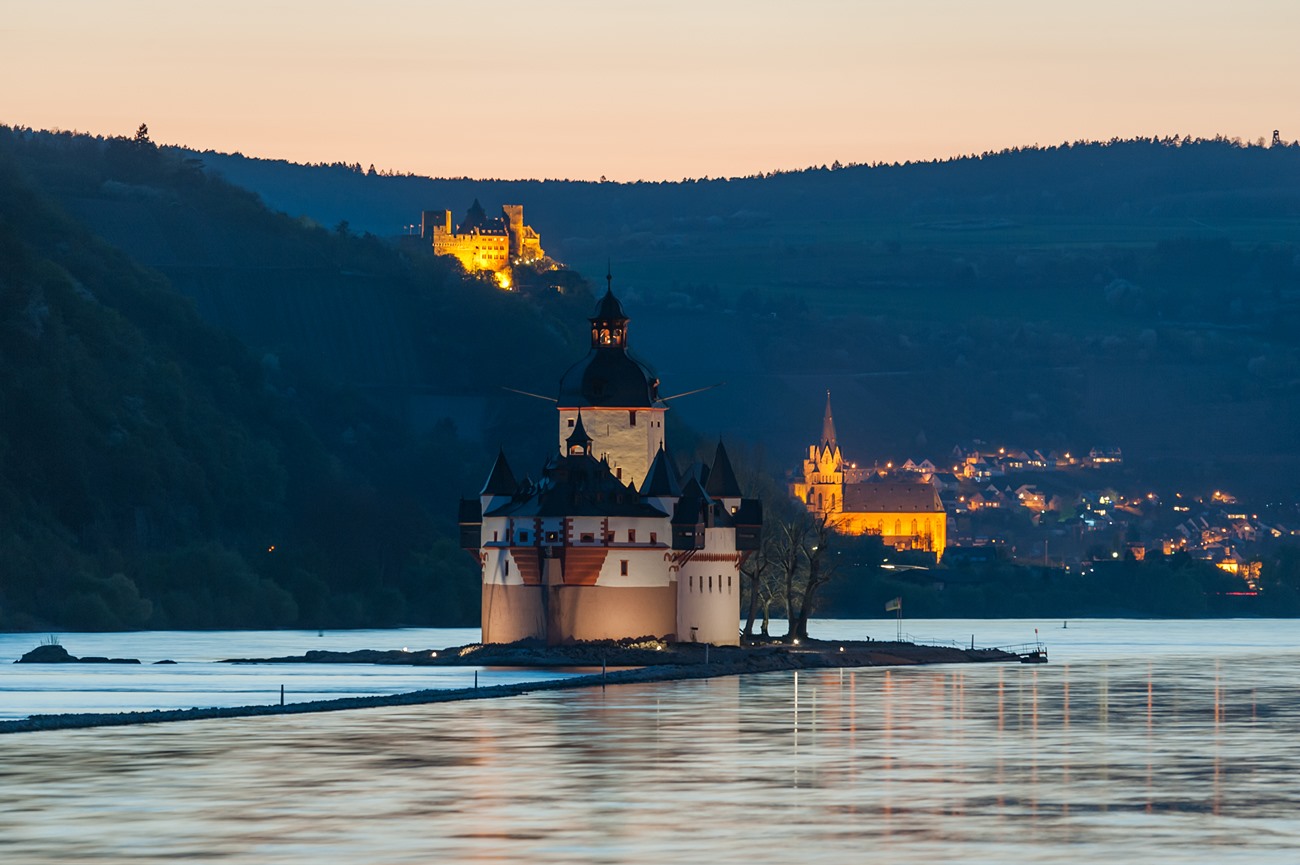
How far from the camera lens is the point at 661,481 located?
122 m

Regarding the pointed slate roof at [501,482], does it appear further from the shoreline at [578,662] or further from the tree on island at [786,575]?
the tree on island at [786,575]

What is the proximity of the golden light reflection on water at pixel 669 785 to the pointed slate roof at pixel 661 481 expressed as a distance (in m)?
33.5

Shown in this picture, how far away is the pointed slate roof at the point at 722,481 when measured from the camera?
130500mm

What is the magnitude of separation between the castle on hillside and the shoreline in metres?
1.62

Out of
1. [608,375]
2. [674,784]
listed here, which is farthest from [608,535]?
[674,784]

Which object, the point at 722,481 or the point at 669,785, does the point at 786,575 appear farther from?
the point at 669,785

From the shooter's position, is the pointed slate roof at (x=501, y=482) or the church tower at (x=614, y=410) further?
the church tower at (x=614, y=410)

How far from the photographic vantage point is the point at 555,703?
86938 mm

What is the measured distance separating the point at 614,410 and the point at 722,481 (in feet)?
26.1

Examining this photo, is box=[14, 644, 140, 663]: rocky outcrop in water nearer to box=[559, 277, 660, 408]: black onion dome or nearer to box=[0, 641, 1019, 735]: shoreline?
box=[0, 641, 1019, 735]: shoreline

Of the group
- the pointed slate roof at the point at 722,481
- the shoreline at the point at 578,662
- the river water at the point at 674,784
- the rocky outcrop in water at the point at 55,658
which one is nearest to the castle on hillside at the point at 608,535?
the shoreline at the point at 578,662

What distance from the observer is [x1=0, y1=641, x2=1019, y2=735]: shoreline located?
255 ft

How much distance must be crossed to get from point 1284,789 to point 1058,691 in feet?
150

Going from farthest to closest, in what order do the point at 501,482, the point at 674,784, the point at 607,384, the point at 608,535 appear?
the point at 607,384 → the point at 501,482 → the point at 608,535 → the point at 674,784
